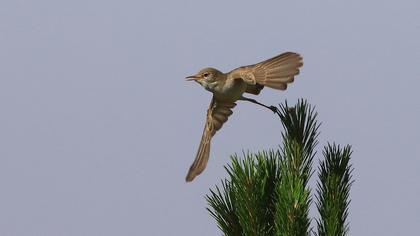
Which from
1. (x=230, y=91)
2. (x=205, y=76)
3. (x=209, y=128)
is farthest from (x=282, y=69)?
(x=205, y=76)

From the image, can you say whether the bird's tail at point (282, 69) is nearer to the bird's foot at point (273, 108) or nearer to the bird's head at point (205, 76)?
the bird's foot at point (273, 108)

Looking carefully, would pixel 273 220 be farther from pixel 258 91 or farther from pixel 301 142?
pixel 258 91

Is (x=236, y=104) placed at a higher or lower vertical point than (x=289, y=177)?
higher

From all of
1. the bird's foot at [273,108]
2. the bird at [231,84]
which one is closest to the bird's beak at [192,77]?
the bird at [231,84]

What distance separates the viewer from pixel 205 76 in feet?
A: 19.1

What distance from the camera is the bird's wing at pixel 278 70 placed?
4539 millimetres

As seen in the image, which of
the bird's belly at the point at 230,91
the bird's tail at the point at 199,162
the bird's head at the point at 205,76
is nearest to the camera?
the bird's tail at the point at 199,162

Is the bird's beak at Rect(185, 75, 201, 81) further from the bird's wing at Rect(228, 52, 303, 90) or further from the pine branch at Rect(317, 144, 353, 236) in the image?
the pine branch at Rect(317, 144, 353, 236)

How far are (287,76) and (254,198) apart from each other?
1169mm

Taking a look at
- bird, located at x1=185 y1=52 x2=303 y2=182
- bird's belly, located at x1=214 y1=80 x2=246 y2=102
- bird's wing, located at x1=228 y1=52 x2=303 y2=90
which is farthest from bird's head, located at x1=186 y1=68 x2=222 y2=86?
bird's wing, located at x1=228 y1=52 x2=303 y2=90

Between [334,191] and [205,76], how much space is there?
224cm

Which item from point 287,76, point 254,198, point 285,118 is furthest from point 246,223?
point 287,76

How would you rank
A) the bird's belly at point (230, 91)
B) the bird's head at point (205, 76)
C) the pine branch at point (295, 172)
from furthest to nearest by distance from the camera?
the bird's head at point (205, 76)
the bird's belly at point (230, 91)
the pine branch at point (295, 172)

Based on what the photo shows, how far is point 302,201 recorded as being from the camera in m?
3.51
